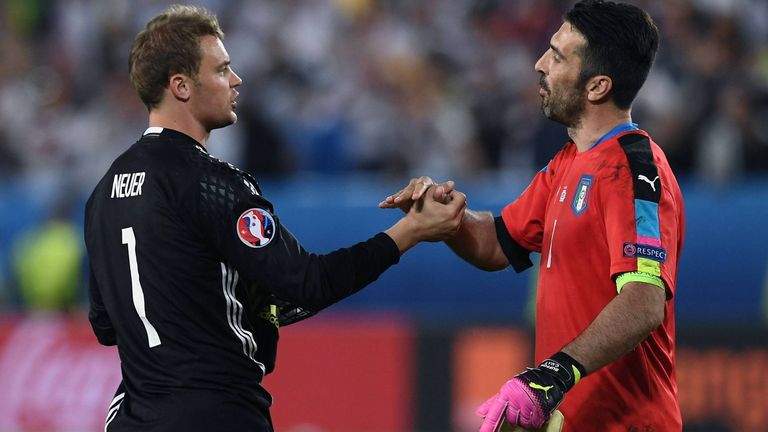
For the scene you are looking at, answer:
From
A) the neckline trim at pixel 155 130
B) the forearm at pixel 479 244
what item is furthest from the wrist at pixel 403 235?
the neckline trim at pixel 155 130

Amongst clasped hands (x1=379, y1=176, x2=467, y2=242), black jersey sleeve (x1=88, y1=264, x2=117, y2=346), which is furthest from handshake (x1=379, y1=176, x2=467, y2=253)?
black jersey sleeve (x1=88, y1=264, x2=117, y2=346)

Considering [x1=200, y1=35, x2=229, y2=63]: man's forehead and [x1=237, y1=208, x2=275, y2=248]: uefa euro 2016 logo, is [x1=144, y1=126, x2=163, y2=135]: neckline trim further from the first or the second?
[x1=237, y1=208, x2=275, y2=248]: uefa euro 2016 logo

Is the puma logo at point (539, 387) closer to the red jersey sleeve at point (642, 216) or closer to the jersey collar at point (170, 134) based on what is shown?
the red jersey sleeve at point (642, 216)

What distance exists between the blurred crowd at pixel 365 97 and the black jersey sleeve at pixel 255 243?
5.78 m

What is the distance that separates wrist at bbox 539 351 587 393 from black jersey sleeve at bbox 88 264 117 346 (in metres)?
1.57

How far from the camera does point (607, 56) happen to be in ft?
14.5

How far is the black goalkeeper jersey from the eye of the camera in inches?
165

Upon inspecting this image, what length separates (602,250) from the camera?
4281mm

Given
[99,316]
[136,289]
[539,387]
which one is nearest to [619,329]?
[539,387]

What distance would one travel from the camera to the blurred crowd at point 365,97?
9.81 metres

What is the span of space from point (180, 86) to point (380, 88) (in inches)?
274

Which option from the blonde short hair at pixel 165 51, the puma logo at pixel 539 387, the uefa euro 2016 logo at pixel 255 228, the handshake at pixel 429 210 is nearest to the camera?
the puma logo at pixel 539 387

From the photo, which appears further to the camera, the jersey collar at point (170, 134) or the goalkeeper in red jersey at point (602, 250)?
the jersey collar at point (170, 134)

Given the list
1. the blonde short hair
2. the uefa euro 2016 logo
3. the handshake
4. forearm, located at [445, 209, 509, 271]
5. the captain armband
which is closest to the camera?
the captain armband
